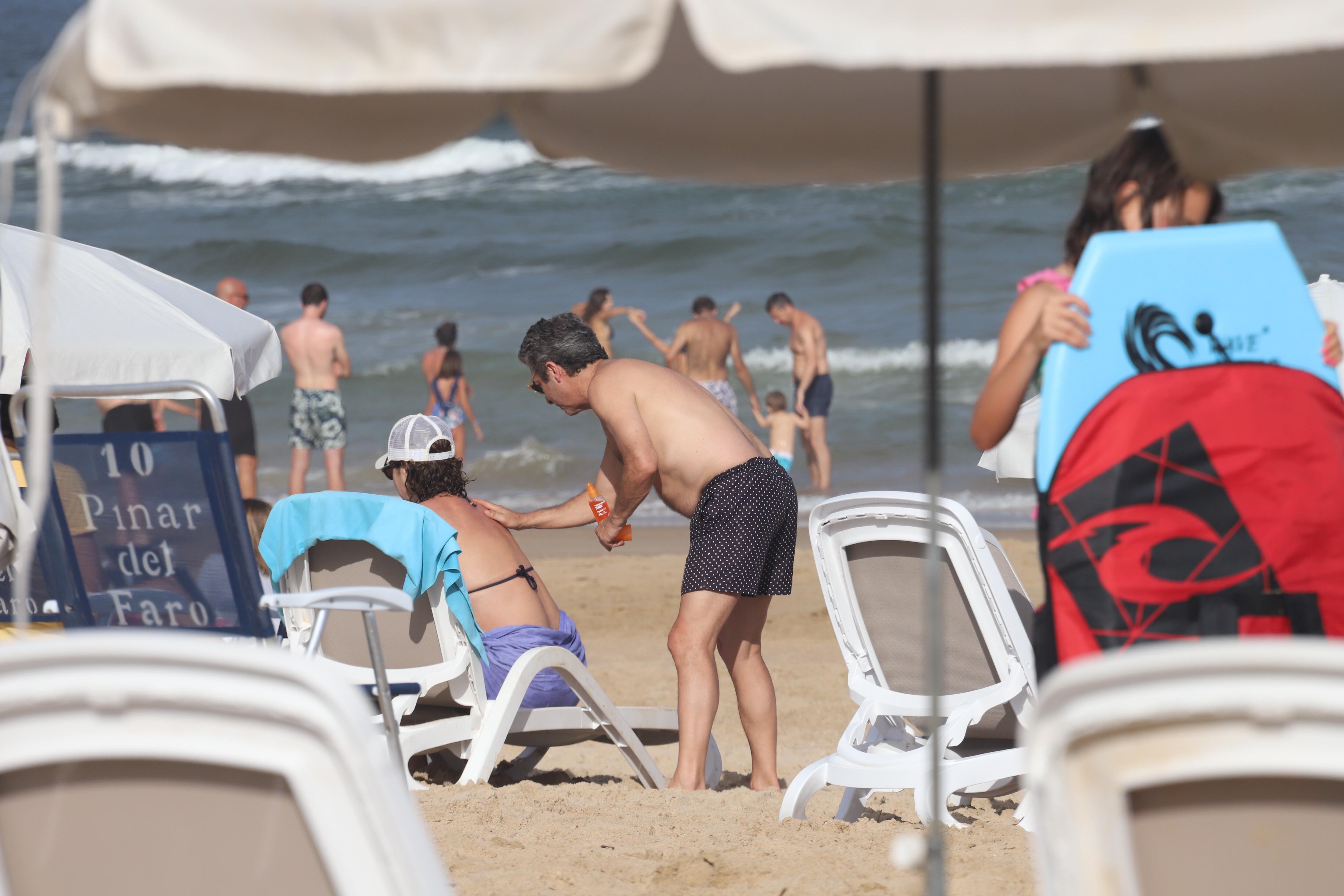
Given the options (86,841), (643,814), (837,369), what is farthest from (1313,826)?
(837,369)

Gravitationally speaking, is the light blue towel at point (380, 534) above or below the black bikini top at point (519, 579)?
above

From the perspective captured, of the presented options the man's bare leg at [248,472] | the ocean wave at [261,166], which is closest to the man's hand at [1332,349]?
the man's bare leg at [248,472]

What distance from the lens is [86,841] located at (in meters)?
1.35

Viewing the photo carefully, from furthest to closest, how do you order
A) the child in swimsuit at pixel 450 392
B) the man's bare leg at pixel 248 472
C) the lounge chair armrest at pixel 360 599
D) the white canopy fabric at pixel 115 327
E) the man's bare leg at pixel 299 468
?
the child in swimsuit at pixel 450 392 < the man's bare leg at pixel 299 468 < the man's bare leg at pixel 248 472 < the white canopy fabric at pixel 115 327 < the lounge chair armrest at pixel 360 599

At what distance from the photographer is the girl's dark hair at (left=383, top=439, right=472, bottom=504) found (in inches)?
167

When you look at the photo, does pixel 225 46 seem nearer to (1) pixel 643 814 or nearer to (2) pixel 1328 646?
(2) pixel 1328 646

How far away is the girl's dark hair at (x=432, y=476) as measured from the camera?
423 centimetres

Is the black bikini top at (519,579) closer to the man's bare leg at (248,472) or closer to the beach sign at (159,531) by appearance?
the beach sign at (159,531)

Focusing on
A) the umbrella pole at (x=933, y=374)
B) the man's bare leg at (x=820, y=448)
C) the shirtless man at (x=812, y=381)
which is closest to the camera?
the umbrella pole at (x=933, y=374)

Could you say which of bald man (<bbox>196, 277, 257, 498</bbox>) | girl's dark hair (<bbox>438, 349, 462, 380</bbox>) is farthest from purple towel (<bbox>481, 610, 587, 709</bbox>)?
girl's dark hair (<bbox>438, 349, 462, 380</bbox>)

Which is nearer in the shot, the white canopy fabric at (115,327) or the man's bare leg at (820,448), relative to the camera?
the white canopy fabric at (115,327)

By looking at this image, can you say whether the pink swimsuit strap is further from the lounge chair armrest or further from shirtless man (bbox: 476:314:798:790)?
shirtless man (bbox: 476:314:798:790)

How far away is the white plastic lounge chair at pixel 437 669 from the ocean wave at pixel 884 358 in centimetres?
1315

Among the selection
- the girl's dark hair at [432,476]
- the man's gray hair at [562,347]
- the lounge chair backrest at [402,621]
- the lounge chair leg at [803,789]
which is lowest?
the lounge chair leg at [803,789]
